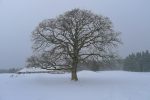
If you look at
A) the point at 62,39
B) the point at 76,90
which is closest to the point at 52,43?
the point at 62,39

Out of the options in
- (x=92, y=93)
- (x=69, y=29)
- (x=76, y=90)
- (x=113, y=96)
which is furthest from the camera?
(x=69, y=29)

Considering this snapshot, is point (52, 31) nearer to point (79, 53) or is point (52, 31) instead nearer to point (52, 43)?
point (52, 43)

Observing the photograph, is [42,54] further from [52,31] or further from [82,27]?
[82,27]

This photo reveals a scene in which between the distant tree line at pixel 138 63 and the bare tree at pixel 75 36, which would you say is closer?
the bare tree at pixel 75 36

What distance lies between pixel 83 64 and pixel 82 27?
4.16 metres

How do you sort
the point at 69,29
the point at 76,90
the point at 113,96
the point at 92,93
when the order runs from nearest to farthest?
the point at 113,96 < the point at 92,93 < the point at 76,90 < the point at 69,29

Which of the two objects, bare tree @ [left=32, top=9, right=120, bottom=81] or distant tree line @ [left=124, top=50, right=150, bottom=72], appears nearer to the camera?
bare tree @ [left=32, top=9, right=120, bottom=81]

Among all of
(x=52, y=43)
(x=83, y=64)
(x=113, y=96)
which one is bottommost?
(x=113, y=96)

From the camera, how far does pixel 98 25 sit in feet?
105

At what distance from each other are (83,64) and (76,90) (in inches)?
308

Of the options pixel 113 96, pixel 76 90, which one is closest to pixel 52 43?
pixel 76 90

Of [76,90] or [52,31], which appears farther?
[52,31]

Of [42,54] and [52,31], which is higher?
[52,31]

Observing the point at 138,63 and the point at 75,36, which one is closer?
the point at 75,36
